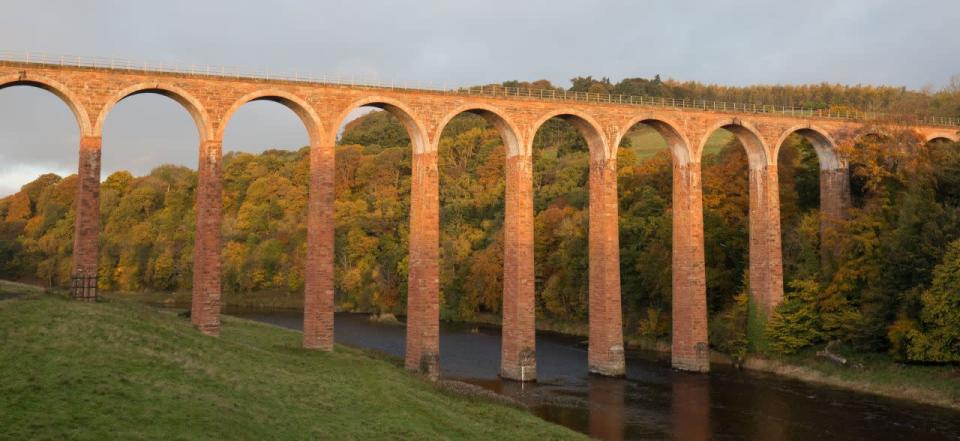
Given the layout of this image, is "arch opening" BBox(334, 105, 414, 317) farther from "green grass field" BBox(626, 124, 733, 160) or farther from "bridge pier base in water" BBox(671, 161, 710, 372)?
"bridge pier base in water" BBox(671, 161, 710, 372)

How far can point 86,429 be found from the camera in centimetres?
1375

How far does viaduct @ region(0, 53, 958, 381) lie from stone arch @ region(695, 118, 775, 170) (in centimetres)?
8

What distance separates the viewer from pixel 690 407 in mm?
31484

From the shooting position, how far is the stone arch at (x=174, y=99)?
2904cm

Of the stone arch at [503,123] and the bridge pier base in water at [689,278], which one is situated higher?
the stone arch at [503,123]

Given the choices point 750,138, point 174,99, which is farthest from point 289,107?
point 750,138

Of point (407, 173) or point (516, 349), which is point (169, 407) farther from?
point (407, 173)

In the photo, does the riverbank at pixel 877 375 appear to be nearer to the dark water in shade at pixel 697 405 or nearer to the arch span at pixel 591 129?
the dark water in shade at pixel 697 405

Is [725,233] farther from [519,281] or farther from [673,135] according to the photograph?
[519,281]

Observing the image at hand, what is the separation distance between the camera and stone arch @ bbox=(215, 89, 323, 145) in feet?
102

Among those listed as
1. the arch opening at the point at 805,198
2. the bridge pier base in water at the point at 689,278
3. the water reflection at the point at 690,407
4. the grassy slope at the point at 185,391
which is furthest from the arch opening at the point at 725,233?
the grassy slope at the point at 185,391

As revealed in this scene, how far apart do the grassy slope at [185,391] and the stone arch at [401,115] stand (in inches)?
433

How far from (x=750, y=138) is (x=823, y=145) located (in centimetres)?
549

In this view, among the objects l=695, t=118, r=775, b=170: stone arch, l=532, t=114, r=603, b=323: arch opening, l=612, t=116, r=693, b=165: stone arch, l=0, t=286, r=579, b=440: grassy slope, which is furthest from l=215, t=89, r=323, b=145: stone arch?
l=532, t=114, r=603, b=323: arch opening
